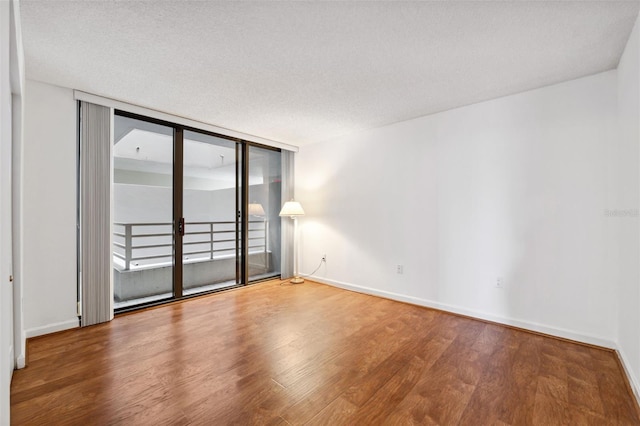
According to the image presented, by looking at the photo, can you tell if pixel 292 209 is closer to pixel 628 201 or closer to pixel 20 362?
pixel 20 362

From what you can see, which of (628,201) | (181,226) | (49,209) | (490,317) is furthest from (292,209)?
(628,201)

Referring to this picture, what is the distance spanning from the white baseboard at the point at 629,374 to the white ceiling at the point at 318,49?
243cm

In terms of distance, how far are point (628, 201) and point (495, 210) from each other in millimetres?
1050

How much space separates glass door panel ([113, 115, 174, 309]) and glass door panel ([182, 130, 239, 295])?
0.94ft

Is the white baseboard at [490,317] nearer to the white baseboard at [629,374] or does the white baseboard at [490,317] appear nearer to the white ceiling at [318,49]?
the white baseboard at [629,374]

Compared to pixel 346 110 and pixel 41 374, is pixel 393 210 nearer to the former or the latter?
pixel 346 110

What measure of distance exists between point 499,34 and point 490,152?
1.42 meters

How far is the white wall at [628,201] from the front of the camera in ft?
6.46

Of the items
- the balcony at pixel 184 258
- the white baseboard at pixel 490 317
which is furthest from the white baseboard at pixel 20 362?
the white baseboard at pixel 490 317

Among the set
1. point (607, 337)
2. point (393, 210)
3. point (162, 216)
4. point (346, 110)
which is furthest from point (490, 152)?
point (162, 216)

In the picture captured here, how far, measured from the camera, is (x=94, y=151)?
10.2 ft

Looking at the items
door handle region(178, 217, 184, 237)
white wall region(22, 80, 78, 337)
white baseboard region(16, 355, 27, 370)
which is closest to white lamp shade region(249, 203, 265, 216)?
door handle region(178, 217, 184, 237)

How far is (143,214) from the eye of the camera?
4133mm

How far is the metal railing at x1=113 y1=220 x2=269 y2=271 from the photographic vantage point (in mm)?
4090
